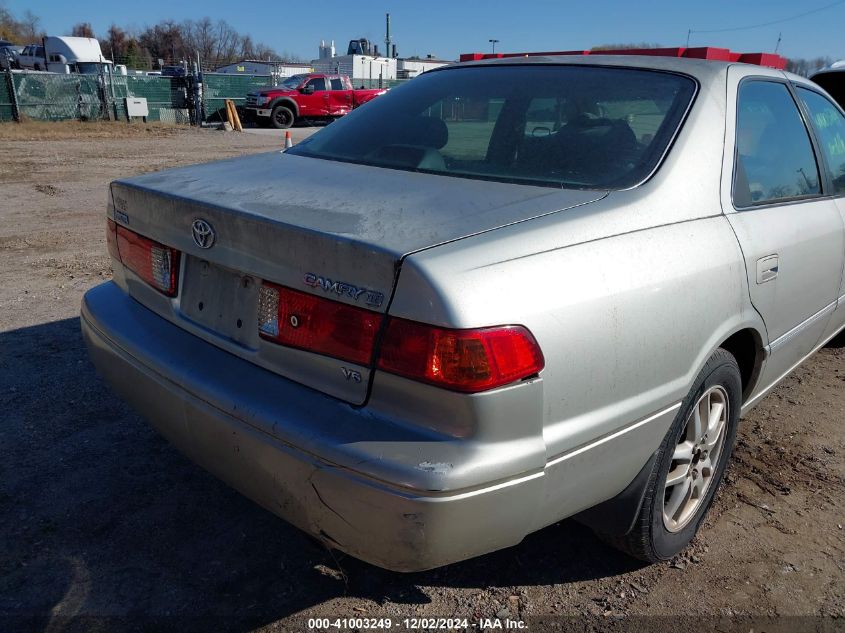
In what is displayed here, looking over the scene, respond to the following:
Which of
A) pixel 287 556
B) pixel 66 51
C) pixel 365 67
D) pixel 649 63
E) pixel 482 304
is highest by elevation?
pixel 66 51

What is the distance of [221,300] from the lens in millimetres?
2148

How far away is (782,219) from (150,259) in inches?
94.4

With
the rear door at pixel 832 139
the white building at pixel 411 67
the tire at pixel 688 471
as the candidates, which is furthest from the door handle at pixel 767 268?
the white building at pixel 411 67

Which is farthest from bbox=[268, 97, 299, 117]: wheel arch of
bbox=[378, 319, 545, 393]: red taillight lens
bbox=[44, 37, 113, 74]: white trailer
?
bbox=[378, 319, 545, 393]: red taillight lens

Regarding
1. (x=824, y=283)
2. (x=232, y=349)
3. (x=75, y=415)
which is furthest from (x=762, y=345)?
(x=75, y=415)

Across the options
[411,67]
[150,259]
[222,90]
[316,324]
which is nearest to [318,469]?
[316,324]

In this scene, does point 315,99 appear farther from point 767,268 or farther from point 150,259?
point 767,268

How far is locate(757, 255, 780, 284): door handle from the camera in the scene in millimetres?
2492

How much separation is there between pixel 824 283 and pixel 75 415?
356cm

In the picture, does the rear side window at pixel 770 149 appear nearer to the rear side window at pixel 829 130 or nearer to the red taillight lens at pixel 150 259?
the rear side window at pixel 829 130

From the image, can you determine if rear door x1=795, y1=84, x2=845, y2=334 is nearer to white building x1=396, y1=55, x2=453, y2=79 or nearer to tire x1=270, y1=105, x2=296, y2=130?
tire x1=270, y1=105, x2=296, y2=130

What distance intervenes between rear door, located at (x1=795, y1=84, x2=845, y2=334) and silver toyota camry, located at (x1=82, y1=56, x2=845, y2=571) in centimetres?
43

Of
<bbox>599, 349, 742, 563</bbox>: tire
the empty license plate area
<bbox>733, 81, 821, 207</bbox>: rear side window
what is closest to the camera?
the empty license plate area

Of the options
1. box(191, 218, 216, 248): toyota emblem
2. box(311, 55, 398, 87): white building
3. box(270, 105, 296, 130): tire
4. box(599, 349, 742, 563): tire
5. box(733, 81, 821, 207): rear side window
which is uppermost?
box(311, 55, 398, 87): white building
